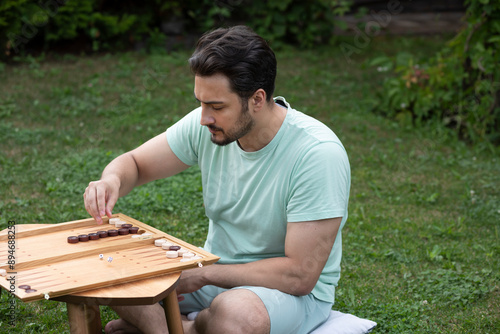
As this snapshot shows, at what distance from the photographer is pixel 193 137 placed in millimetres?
2859

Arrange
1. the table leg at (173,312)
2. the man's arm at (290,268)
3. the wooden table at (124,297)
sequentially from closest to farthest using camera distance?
1. the wooden table at (124,297)
2. the table leg at (173,312)
3. the man's arm at (290,268)

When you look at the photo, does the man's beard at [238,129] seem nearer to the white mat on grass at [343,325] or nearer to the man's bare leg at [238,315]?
the man's bare leg at [238,315]

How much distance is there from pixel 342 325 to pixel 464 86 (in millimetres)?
4388

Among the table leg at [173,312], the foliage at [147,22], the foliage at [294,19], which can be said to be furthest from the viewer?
the foliage at [294,19]

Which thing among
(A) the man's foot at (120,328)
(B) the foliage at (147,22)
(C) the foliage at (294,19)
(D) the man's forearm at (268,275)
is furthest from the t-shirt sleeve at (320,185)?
(C) the foliage at (294,19)

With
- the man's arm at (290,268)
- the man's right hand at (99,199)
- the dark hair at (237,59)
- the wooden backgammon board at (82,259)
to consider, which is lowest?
the man's arm at (290,268)

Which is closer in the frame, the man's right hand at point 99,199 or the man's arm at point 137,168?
the man's right hand at point 99,199

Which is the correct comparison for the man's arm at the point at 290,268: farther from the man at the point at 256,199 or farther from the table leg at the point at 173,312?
the table leg at the point at 173,312

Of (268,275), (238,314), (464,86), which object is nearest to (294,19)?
(464,86)

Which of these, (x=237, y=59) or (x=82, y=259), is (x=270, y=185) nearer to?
(x=237, y=59)

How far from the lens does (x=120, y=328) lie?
2803 millimetres

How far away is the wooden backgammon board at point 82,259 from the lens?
78.1 inches

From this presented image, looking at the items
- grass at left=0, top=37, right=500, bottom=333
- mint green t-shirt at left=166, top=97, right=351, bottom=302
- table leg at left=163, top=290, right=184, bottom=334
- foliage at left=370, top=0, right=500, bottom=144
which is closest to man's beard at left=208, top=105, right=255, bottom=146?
mint green t-shirt at left=166, top=97, right=351, bottom=302

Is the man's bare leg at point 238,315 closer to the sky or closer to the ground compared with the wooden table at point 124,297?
closer to the ground
